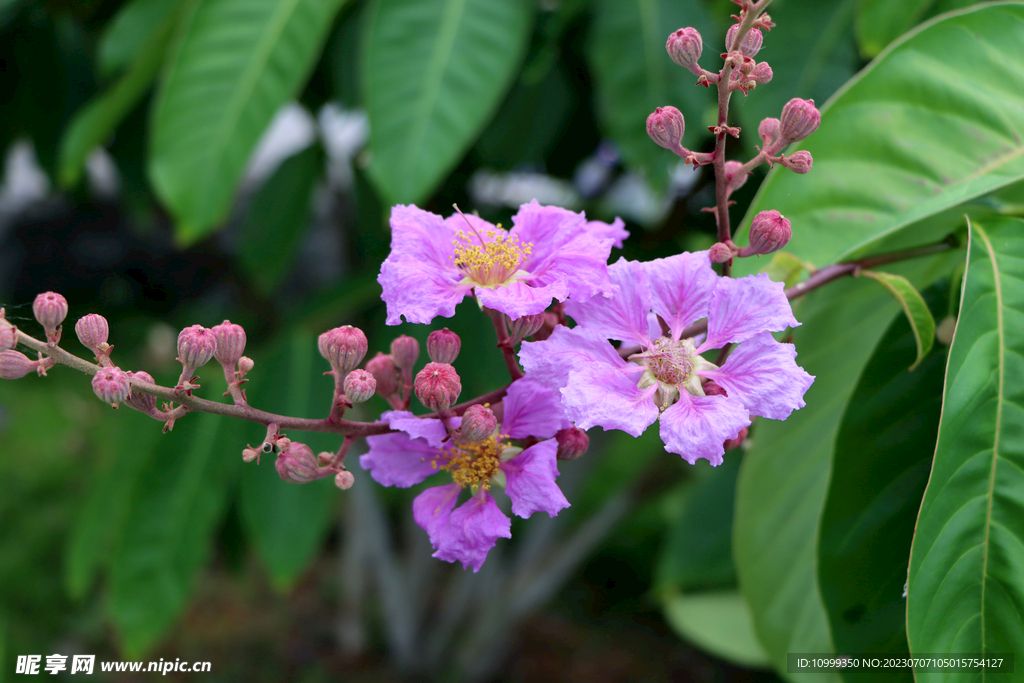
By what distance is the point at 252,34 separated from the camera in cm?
138

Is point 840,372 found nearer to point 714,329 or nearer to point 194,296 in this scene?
point 714,329

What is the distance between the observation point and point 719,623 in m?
2.00

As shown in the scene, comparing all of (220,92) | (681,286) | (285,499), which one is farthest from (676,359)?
(285,499)

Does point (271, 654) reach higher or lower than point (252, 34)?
lower

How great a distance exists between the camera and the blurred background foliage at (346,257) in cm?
132

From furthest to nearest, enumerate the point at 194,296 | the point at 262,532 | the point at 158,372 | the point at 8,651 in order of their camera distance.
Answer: the point at 194,296, the point at 158,372, the point at 262,532, the point at 8,651

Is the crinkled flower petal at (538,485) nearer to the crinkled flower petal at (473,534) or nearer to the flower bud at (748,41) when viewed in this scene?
the crinkled flower petal at (473,534)

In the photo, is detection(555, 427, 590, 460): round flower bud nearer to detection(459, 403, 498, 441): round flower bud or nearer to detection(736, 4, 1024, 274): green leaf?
detection(459, 403, 498, 441): round flower bud

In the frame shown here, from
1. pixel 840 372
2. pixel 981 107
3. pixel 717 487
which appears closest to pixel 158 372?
pixel 717 487

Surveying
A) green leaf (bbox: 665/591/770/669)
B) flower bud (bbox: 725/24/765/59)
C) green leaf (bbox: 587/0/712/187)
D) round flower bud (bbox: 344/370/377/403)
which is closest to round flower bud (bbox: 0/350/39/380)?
round flower bud (bbox: 344/370/377/403)

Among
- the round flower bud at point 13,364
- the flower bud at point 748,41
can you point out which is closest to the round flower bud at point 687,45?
the flower bud at point 748,41

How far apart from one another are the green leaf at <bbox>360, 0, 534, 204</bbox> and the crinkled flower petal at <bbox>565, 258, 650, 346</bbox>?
63 centimetres

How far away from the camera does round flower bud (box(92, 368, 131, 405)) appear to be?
1.71 feet

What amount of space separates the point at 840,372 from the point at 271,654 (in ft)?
9.51
